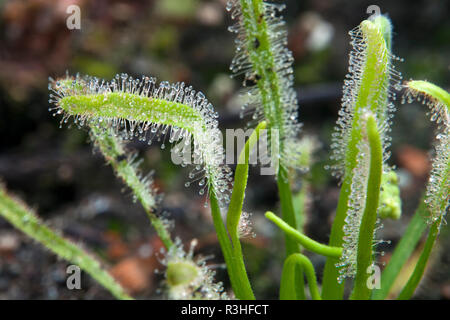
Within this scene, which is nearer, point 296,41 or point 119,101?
point 119,101

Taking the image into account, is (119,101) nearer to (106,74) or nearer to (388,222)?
(388,222)

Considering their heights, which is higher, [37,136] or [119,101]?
[37,136]

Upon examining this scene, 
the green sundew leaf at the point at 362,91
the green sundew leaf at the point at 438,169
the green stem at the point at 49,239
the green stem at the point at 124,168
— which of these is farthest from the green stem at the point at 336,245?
the green stem at the point at 49,239

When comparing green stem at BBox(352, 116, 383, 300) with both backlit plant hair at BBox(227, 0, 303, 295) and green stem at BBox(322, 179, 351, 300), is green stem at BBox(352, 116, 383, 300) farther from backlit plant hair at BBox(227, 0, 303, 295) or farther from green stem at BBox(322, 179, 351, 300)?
backlit plant hair at BBox(227, 0, 303, 295)

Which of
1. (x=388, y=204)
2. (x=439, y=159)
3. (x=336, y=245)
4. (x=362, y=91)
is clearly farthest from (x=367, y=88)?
(x=336, y=245)

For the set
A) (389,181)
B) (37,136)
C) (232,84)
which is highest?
(232,84)

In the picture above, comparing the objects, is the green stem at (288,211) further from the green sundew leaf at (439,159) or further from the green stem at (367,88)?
the green sundew leaf at (439,159)
